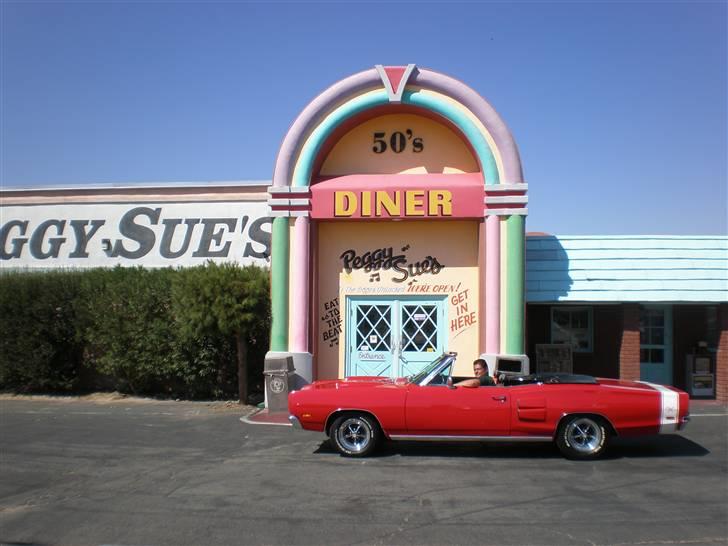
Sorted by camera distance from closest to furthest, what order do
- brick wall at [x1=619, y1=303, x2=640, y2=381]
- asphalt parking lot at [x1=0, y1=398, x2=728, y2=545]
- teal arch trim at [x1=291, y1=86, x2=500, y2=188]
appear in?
asphalt parking lot at [x1=0, y1=398, x2=728, y2=545], teal arch trim at [x1=291, y1=86, x2=500, y2=188], brick wall at [x1=619, y1=303, x2=640, y2=381]

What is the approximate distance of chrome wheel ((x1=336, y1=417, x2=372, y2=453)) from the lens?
830cm

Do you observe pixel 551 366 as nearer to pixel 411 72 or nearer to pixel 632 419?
pixel 632 419

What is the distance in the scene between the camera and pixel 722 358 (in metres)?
13.3

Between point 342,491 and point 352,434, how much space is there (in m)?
1.64

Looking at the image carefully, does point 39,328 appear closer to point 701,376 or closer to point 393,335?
point 393,335

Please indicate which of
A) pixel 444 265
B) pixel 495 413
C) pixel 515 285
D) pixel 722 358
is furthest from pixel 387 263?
pixel 722 358

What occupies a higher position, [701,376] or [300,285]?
[300,285]

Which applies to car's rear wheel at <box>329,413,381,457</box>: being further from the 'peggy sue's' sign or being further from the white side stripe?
the 'peggy sue's' sign

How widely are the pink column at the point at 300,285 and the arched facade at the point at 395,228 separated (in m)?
0.02

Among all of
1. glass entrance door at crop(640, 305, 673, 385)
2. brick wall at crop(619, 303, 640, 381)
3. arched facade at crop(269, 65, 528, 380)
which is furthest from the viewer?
glass entrance door at crop(640, 305, 673, 385)

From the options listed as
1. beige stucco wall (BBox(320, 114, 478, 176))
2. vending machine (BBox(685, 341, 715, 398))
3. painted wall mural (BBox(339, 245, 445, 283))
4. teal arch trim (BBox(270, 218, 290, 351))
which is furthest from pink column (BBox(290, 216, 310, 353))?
vending machine (BBox(685, 341, 715, 398))

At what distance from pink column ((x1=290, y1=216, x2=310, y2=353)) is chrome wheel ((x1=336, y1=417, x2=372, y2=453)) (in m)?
4.25

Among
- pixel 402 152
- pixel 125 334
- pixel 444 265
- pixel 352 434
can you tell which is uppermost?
pixel 402 152

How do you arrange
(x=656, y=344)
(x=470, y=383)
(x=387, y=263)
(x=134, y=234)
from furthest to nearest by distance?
1. (x=134, y=234)
2. (x=656, y=344)
3. (x=387, y=263)
4. (x=470, y=383)
